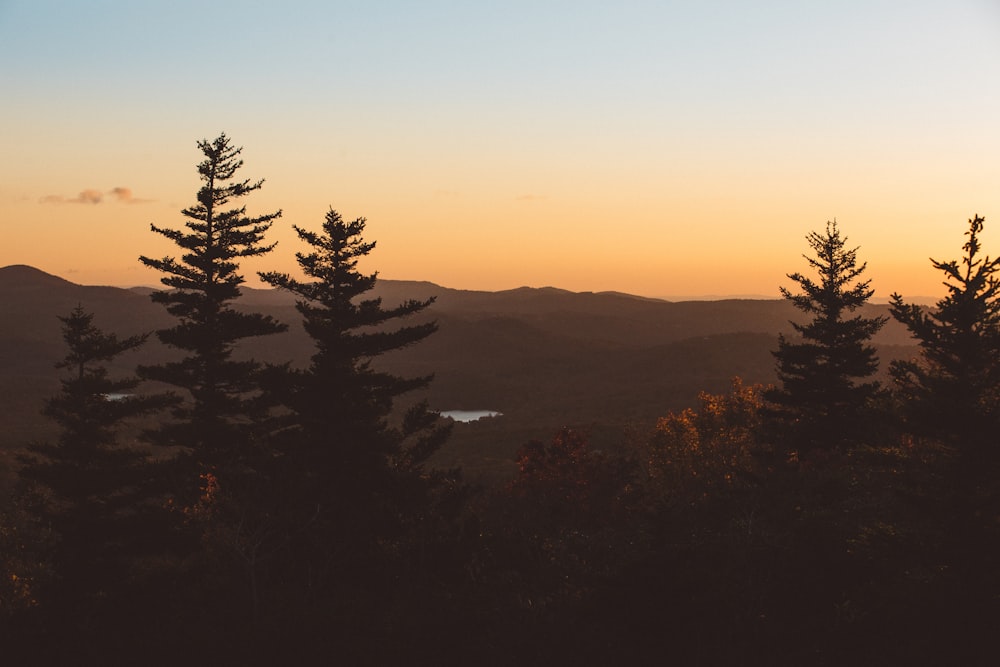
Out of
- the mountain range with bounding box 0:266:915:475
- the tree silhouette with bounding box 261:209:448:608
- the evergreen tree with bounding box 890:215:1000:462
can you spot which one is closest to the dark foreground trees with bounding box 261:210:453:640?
the tree silhouette with bounding box 261:209:448:608

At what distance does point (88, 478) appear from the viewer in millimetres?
27109

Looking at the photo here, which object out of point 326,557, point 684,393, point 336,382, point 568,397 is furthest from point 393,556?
point 568,397

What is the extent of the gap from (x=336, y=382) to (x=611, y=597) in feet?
53.9

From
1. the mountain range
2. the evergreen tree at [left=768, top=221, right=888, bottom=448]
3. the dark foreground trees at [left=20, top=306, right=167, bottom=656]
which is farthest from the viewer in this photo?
the mountain range

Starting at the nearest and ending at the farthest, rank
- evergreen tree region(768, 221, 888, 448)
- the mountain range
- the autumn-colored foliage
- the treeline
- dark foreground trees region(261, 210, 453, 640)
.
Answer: the treeline
dark foreground trees region(261, 210, 453, 640)
evergreen tree region(768, 221, 888, 448)
the autumn-colored foliage
the mountain range

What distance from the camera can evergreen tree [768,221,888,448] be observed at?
3869 centimetres

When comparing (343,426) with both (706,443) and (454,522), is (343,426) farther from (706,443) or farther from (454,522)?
(706,443)

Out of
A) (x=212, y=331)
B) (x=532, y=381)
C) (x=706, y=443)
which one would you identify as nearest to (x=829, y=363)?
(x=706, y=443)

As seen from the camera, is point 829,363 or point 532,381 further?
point 532,381

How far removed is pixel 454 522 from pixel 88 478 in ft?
43.3

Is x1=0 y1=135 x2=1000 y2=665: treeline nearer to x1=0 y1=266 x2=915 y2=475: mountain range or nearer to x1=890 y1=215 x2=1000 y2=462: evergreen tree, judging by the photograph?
x1=890 y1=215 x2=1000 y2=462: evergreen tree

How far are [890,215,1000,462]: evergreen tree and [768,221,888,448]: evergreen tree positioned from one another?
19.7 m

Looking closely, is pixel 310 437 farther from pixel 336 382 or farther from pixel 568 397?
pixel 568 397

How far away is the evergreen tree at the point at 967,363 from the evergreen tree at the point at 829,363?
19.7 metres
